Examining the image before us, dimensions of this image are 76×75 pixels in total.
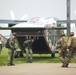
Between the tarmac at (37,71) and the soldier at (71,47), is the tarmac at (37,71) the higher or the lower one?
the lower one

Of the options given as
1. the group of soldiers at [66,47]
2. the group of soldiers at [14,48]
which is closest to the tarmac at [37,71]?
the group of soldiers at [66,47]

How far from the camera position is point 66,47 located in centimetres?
1819

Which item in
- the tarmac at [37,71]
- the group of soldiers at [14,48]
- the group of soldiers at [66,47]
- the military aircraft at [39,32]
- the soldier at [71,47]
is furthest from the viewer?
the military aircraft at [39,32]

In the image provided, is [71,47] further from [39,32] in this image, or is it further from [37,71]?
[39,32]

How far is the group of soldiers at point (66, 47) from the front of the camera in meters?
17.7

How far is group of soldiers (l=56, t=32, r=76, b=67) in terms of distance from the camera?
17.7 m

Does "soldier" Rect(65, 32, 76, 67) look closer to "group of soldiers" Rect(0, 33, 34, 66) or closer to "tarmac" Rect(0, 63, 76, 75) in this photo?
"tarmac" Rect(0, 63, 76, 75)

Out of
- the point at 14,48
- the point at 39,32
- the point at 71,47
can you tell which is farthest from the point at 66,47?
the point at 39,32

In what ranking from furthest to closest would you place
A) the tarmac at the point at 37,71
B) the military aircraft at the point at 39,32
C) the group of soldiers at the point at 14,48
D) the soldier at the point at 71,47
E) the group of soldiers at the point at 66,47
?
the military aircraft at the point at 39,32 → the group of soldiers at the point at 14,48 → the group of soldiers at the point at 66,47 → the soldier at the point at 71,47 → the tarmac at the point at 37,71

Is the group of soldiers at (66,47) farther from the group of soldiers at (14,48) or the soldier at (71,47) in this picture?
the group of soldiers at (14,48)

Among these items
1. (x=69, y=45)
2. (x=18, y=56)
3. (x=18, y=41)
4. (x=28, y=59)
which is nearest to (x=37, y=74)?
(x=69, y=45)

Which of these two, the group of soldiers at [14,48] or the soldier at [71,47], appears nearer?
the soldier at [71,47]

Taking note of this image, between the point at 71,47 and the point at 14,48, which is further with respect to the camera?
the point at 14,48

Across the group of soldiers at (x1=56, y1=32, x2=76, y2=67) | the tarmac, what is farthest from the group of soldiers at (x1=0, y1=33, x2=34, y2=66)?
the group of soldiers at (x1=56, y1=32, x2=76, y2=67)
